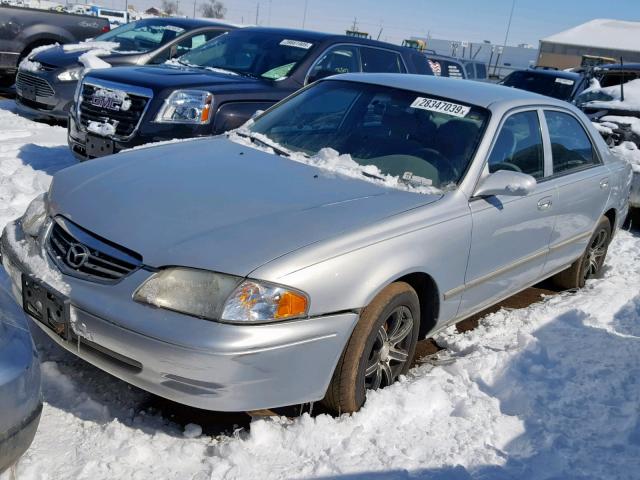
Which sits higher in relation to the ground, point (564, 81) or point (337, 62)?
point (337, 62)

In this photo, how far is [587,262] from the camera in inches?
211

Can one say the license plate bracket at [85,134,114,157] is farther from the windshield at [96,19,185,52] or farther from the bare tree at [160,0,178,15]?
the bare tree at [160,0,178,15]

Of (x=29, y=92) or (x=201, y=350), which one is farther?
(x=29, y=92)

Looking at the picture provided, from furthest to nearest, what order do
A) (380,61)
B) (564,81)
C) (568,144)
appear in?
(564,81), (380,61), (568,144)

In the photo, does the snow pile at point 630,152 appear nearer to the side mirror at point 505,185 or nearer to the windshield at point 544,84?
the side mirror at point 505,185

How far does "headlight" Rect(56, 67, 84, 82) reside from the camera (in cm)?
823

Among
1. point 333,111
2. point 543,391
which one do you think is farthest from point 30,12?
point 543,391

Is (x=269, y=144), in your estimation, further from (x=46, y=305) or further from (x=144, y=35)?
(x=144, y=35)

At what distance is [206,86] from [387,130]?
257 centimetres

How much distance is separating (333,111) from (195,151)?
96 centimetres

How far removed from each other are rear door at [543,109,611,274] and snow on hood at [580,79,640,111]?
126 inches

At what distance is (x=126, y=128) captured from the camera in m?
5.90

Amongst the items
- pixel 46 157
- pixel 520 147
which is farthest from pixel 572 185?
pixel 46 157

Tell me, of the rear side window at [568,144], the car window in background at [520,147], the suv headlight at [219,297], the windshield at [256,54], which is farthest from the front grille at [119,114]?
the suv headlight at [219,297]
